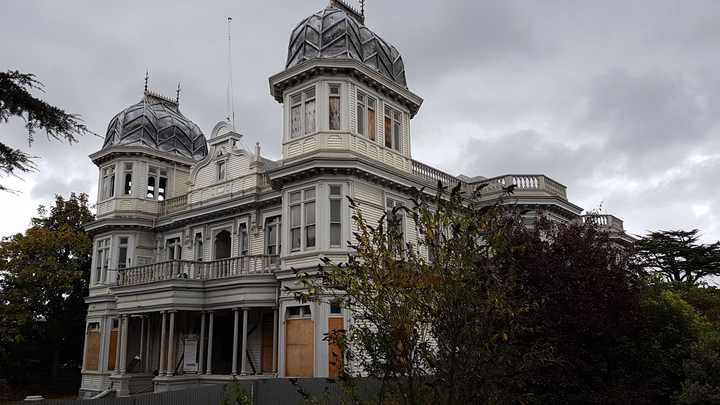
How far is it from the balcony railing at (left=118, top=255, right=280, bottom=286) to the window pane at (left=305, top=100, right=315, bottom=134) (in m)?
5.31

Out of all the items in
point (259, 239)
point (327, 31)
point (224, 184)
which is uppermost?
point (327, 31)

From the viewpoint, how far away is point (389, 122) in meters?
25.2

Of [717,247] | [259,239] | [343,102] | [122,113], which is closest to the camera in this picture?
[343,102]

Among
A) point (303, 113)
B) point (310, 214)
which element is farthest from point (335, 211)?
point (303, 113)

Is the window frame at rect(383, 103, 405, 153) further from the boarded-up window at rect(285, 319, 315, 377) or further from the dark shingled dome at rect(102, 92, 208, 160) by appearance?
the dark shingled dome at rect(102, 92, 208, 160)

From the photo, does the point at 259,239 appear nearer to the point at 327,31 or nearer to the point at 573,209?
the point at 327,31

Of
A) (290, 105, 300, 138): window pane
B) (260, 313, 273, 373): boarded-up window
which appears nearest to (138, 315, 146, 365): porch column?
(260, 313, 273, 373): boarded-up window

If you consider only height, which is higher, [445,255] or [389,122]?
[389,122]

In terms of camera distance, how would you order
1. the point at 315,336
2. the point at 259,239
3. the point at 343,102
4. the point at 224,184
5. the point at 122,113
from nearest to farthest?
the point at 315,336, the point at 343,102, the point at 259,239, the point at 224,184, the point at 122,113

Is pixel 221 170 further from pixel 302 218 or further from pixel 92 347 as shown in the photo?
pixel 92 347

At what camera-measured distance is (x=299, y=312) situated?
73.8 feet

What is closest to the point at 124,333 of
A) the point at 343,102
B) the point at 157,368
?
the point at 157,368

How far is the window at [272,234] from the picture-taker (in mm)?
26625

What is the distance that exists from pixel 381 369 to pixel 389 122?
18663 millimetres
